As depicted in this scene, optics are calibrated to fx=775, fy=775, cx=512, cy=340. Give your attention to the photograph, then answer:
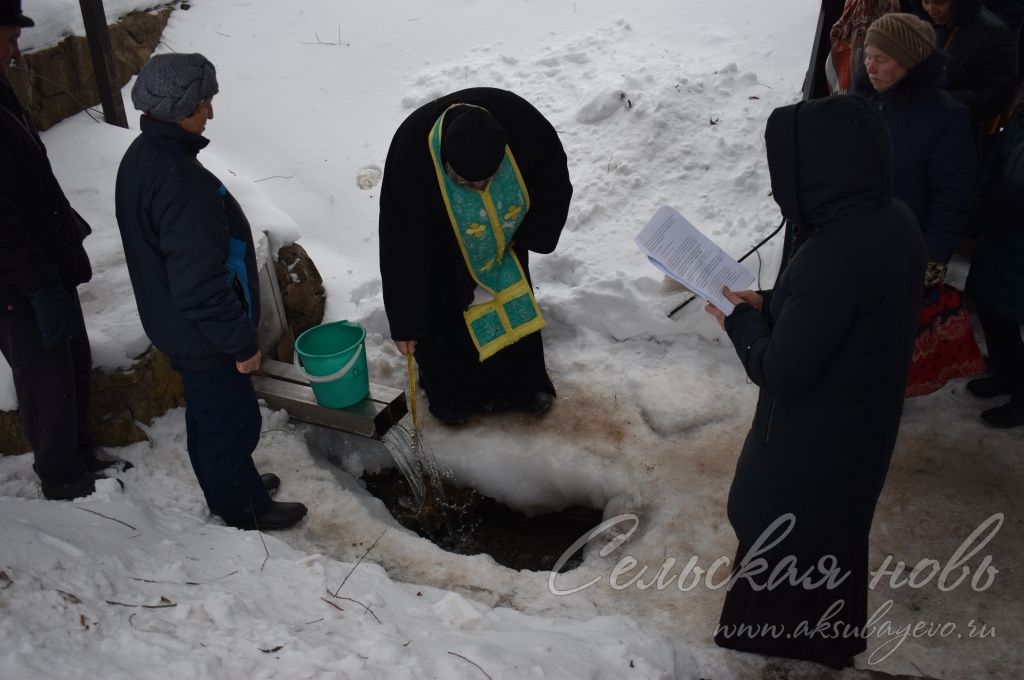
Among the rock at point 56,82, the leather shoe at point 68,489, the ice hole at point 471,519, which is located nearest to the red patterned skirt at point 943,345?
the ice hole at point 471,519

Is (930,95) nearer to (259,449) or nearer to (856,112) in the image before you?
(856,112)

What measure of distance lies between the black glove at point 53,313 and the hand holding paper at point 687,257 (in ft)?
7.23

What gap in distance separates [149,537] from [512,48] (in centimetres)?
571

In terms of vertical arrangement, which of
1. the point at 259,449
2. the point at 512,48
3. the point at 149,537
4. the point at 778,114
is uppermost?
the point at 778,114

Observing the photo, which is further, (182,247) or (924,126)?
(924,126)

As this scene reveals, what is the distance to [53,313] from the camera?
2.96 m

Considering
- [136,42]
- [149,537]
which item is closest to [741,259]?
[149,537]

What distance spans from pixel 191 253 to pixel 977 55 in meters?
3.64

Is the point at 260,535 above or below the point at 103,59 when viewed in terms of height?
below

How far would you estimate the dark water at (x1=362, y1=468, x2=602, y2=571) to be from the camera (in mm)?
3807

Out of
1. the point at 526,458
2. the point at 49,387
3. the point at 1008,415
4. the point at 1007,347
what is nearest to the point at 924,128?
the point at 1007,347

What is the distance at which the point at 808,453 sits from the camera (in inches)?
87.2

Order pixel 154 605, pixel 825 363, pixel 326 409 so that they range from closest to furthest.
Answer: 1. pixel 825 363
2. pixel 154 605
3. pixel 326 409

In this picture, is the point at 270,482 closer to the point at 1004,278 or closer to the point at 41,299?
the point at 41,299
